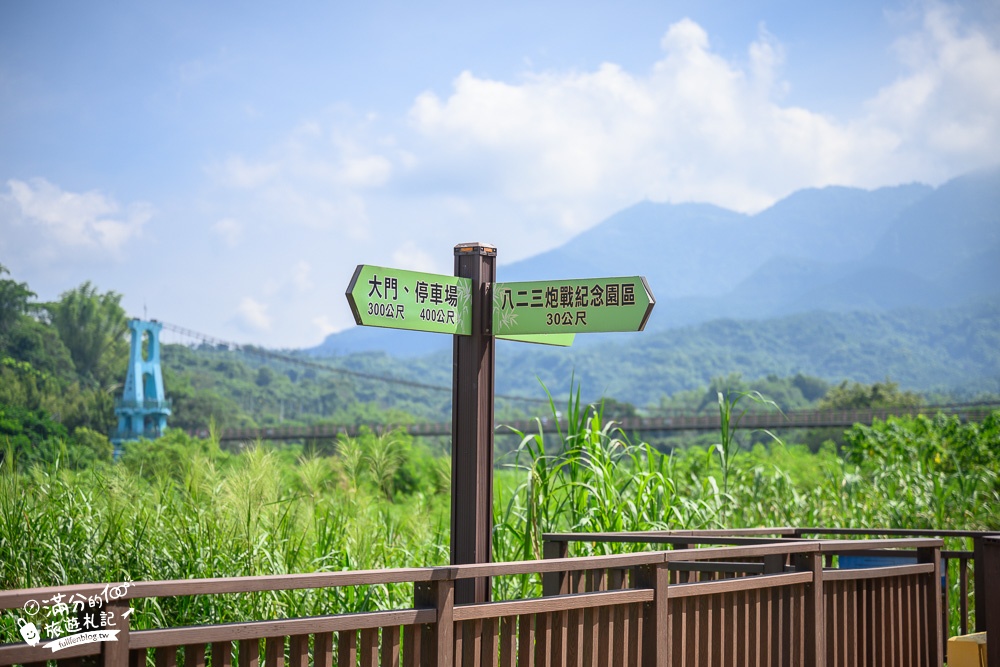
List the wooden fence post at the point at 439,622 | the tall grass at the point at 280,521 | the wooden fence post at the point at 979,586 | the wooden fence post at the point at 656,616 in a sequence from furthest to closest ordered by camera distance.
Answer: the tall grass at the point at 280,521
the wooden fence post at the point at 979,586
the wooden fence post at the point at 656,616
the wooden fence post at the point at 439,622

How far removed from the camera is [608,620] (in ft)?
11.0

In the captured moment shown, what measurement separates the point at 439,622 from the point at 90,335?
71820 mm

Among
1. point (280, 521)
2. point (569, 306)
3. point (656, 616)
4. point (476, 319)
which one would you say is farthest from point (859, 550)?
point (280, 521)

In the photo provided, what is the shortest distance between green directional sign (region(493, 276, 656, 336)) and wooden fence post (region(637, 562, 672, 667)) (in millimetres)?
940

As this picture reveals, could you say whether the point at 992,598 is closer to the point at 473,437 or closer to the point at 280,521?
the point at 473,437

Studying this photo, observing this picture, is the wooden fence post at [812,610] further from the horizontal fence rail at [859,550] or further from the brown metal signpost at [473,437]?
the brown metal signpost at [473,437]

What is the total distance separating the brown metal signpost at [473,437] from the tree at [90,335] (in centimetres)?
6787

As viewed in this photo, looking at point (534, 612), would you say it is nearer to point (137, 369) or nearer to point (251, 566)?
point (251, 566)

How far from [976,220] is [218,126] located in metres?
143

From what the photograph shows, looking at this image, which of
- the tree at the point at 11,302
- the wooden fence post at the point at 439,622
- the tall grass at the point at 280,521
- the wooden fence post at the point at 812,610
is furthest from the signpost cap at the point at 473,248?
the tree at the point at 11,302

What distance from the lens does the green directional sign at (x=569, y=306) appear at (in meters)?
3.90

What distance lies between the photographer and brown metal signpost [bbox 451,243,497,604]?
3943mm

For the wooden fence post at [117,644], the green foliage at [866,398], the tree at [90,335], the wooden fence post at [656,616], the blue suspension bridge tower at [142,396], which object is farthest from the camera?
the tree at [90,335]

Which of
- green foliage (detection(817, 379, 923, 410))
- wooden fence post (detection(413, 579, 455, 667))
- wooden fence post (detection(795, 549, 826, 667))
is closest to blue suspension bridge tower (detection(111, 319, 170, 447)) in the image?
green foliage (detection(817, 379, 923, 410))
